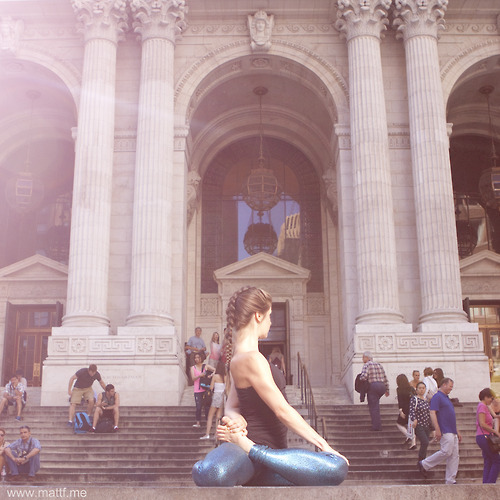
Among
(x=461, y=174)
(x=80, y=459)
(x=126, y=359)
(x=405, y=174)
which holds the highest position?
(x=461, y=174)

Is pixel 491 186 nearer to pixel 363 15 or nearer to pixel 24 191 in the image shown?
pixel 363 15

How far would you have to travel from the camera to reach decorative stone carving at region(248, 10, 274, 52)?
24.5m

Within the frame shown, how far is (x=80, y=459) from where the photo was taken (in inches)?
594

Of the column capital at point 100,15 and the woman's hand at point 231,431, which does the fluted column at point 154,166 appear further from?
the woman's hand at point 231,431

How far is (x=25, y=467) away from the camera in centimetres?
1395

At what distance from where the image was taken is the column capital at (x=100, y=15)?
23.6 meters

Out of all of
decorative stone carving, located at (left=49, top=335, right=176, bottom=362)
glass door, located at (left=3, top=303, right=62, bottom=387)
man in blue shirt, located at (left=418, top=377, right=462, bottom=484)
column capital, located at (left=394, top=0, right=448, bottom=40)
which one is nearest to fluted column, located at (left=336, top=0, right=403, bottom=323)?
column capital, located at (left=394, top=0, right=448, bottom=40)

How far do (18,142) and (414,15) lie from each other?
55.1ft

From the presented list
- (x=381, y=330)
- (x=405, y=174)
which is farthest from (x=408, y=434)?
(x=405, y=174)

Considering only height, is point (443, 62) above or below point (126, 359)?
above

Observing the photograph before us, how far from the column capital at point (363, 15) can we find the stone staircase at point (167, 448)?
11869mm

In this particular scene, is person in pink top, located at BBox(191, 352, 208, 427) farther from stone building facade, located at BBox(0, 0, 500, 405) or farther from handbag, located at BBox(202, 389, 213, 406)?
stone building facade, located at BBox(0, 0, 500, 405)

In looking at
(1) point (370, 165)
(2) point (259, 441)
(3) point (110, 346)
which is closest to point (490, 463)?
(2) point (259, 441)

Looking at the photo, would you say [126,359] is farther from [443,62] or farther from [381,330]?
A: [443,62]
